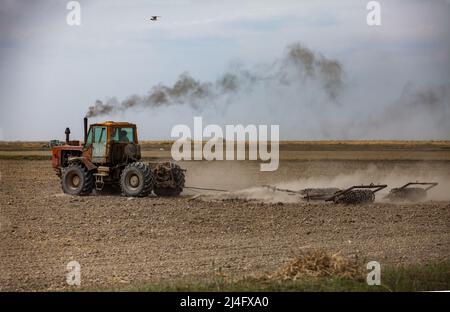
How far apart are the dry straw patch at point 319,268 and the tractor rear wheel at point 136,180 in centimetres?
1172

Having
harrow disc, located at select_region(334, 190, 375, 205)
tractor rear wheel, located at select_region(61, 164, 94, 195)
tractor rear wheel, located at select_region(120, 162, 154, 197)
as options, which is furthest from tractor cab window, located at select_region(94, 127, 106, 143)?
harrow disc, located at select_region(334, 190, 375, 205)

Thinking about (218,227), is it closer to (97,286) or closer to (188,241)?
(188,241)

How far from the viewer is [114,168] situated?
2438 centimetres

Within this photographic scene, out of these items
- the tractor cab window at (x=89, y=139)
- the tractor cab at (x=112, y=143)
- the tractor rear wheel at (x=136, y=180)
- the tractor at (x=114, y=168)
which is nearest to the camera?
the tractor rear wheel at (x=136, y=180)

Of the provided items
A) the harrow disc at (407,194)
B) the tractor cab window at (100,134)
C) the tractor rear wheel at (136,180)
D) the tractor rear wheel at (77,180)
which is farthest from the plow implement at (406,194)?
the tractor rear wheel at (77,180)

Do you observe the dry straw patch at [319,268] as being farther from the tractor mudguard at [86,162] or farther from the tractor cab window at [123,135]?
the tractor mudguard at [86,162]

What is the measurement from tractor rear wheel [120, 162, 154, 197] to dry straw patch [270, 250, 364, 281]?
11.7m

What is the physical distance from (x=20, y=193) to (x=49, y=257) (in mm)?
12860

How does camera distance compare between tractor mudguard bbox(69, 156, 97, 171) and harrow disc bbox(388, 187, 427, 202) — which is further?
tractor mudguard bbox(69, 156, 97, 171)

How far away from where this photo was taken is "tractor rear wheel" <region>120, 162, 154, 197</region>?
76.0 ft

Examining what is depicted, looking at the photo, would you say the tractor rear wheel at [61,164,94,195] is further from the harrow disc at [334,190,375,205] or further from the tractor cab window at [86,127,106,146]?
the harrow disc at [334,190,375,205]

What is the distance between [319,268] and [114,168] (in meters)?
13.7

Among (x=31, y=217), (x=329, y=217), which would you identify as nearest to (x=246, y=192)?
(x=329, y=217)

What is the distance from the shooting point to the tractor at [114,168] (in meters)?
23.6
